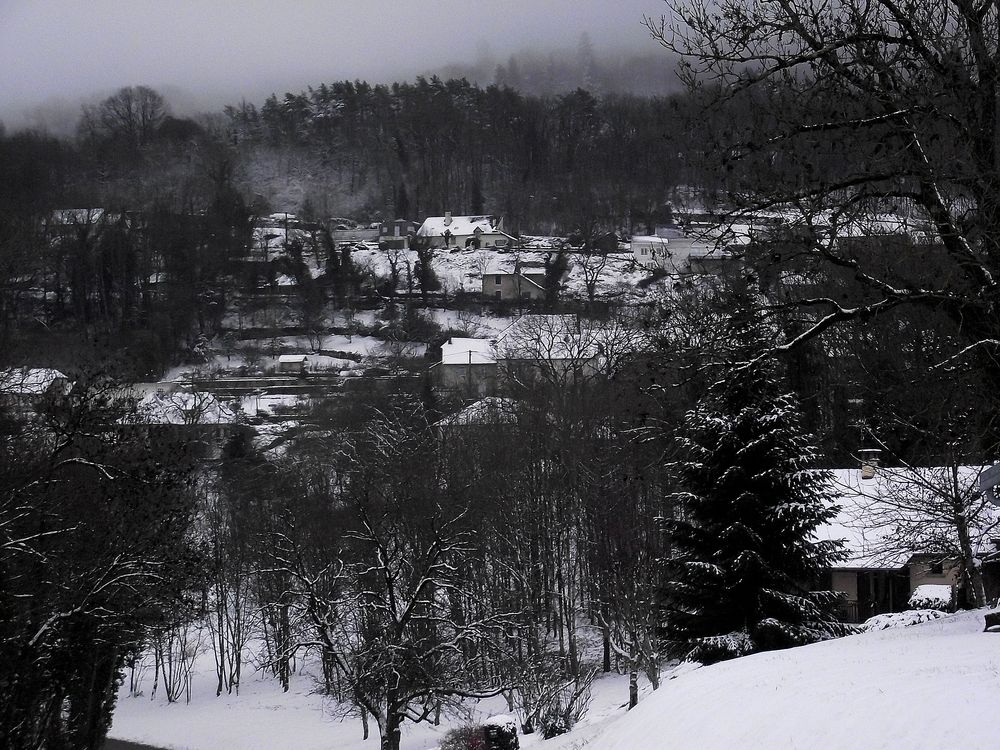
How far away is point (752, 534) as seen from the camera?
1784 cm

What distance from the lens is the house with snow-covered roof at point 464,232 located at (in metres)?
126

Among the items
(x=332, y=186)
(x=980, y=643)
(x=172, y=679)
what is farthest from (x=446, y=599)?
(x=332, y=186)

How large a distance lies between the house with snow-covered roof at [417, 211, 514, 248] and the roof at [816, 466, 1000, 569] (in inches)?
3843

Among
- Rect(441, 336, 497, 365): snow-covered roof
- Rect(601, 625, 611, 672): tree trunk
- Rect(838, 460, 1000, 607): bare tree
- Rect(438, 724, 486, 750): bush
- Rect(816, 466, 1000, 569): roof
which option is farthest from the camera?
Rect(441, 336, 497, 365): snow-covered roof

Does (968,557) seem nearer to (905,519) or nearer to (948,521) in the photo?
(948,521)

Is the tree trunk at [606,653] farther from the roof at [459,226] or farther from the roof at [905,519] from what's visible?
the roof at [459,226]

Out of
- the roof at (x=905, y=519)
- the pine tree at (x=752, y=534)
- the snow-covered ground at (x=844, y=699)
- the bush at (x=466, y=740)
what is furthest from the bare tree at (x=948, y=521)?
the bush at (x=466, y=740)

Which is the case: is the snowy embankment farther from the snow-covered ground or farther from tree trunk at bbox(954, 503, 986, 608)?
tree trunk at bbox(954, 503, 986, 608)

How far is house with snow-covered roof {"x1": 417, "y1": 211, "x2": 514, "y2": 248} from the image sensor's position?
126 m

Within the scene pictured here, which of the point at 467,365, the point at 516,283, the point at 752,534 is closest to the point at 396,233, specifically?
the point at 516,283

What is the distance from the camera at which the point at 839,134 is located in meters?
9.30

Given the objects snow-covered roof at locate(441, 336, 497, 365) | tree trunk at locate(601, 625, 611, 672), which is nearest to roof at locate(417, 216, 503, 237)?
snow-covered roof at locate(441, 336, 497, 365)

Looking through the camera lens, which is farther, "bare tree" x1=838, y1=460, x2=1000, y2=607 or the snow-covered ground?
"bare tree" x1=838, y1=460, x2=1000, y2=607

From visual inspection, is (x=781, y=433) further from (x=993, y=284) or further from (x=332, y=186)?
(x=332, y=186)
